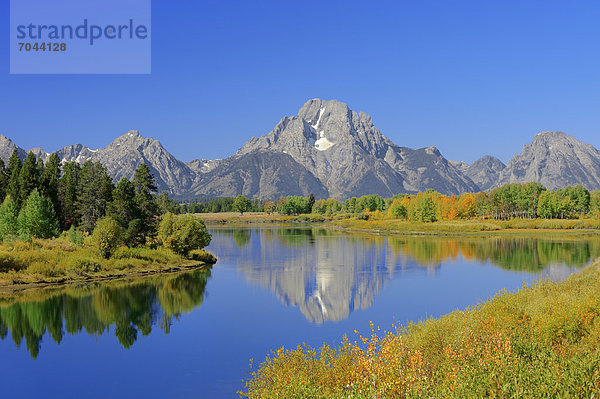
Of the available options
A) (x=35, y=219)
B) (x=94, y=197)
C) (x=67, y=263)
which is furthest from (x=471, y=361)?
(x=94, y=197)

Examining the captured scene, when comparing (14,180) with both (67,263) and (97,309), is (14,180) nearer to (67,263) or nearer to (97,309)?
(67,263)

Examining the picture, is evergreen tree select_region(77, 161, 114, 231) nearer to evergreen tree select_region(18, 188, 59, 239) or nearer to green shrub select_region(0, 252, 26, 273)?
evergreen tree select_region(18, 188, 59, 239)

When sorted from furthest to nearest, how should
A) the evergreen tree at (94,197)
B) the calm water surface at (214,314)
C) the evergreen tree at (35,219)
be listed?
the evergreen tree at (94,197), the evergreen tree at (35,219), the calm water surface at (214,314)

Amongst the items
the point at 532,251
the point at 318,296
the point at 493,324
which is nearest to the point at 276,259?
the point at 318,296

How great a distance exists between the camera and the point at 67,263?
59031 mm

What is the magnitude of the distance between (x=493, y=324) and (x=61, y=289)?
148 feet

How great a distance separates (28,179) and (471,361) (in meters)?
82.9

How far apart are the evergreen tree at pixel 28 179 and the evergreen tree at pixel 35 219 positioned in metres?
9.66

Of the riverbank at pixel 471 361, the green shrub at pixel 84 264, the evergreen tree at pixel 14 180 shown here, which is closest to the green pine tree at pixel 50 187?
the evergreen tree at pixel 14 180

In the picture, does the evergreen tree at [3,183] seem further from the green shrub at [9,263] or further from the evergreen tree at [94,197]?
the green shrub at [9,263]

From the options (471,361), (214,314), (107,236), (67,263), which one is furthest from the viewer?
(107,236)

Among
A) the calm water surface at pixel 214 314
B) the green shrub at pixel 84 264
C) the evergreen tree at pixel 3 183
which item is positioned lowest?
the calm water surface at pixel 214 314

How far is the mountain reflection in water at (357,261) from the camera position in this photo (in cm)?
5194

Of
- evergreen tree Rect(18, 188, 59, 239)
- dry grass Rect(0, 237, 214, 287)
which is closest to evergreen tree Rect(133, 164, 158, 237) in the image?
dry grass Rect(0, 237, 214, 287)
